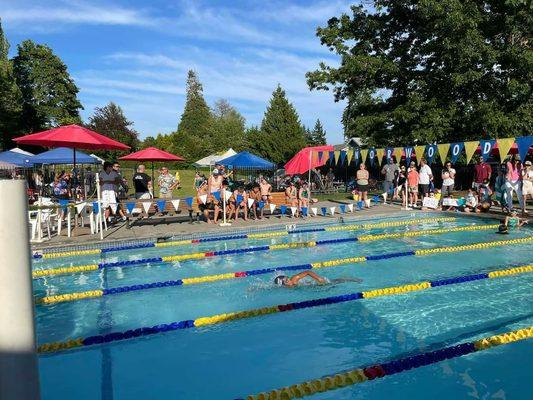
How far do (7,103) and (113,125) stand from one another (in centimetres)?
1175

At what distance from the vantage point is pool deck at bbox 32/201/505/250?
999 cm

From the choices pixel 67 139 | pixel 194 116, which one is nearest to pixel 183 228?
pixel 67 139

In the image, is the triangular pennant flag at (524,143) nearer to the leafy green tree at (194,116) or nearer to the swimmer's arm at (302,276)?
the swimmer's arm at (302,276)

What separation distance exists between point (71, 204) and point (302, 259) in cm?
537

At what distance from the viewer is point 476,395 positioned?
4.10 meters

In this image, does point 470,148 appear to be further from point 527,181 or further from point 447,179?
point 447,179

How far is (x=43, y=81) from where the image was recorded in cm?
4038

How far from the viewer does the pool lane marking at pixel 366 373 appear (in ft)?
11.0

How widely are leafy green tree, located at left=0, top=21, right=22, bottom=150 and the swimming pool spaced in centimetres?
2716

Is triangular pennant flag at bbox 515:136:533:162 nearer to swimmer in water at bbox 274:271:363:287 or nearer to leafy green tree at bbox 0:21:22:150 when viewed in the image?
swimmer in water at bbox 274:271:363:287

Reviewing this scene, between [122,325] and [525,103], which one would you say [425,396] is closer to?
[122,325]

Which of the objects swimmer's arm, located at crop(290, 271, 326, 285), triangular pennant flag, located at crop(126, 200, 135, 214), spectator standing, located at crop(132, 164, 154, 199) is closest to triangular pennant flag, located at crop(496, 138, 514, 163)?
swimmer's arm, located at crop(290, 271, 326, 285)

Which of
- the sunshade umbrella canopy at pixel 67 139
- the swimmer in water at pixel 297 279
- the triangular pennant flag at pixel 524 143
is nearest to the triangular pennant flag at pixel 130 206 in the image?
the sunshade umbrella canopy at pixel 67 139

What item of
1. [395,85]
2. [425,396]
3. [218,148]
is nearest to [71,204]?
[425,396]
